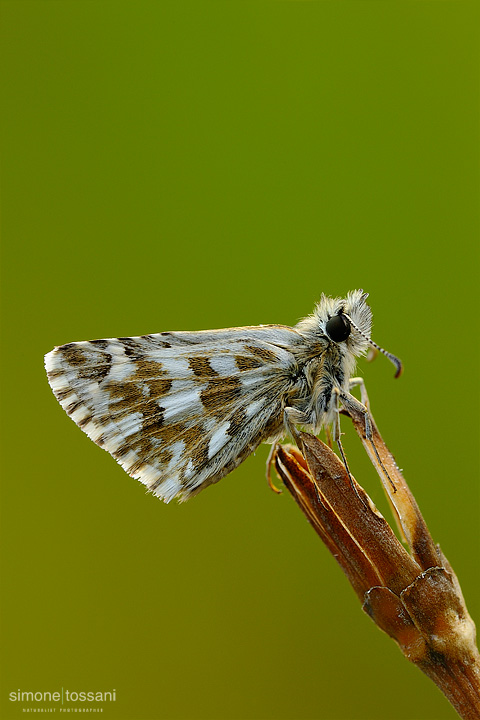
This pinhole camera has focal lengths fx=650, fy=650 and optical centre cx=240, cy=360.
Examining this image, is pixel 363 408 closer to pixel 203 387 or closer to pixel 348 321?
pixel 348 321

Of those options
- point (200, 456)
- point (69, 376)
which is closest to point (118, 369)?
point (69, 376)

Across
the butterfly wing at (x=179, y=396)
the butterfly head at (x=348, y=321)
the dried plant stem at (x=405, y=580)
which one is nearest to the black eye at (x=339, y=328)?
the butterfly head at (x=348, y=321)

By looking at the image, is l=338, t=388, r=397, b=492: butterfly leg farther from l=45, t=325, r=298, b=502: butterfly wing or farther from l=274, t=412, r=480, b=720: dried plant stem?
l=45, t=325, r=298, b=502: butterfly wing

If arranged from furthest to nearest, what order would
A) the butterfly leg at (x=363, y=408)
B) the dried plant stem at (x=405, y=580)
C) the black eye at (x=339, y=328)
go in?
1. the black eye at (x=339, y=328)
2. the butterfly leg at (x=363, y=408)
3. the dried plant stem at (x=405, y=580)

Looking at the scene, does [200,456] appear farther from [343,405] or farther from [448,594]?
[448,594]

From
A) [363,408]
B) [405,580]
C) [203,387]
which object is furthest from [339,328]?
[405,580]

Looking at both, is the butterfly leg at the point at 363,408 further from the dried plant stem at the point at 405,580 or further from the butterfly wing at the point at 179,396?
the butterfly wing at the point at 179,396

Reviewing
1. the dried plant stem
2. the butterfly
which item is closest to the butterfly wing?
the butterfly

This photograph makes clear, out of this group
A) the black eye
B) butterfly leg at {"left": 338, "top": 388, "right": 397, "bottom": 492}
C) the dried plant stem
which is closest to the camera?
the dried plant stem
